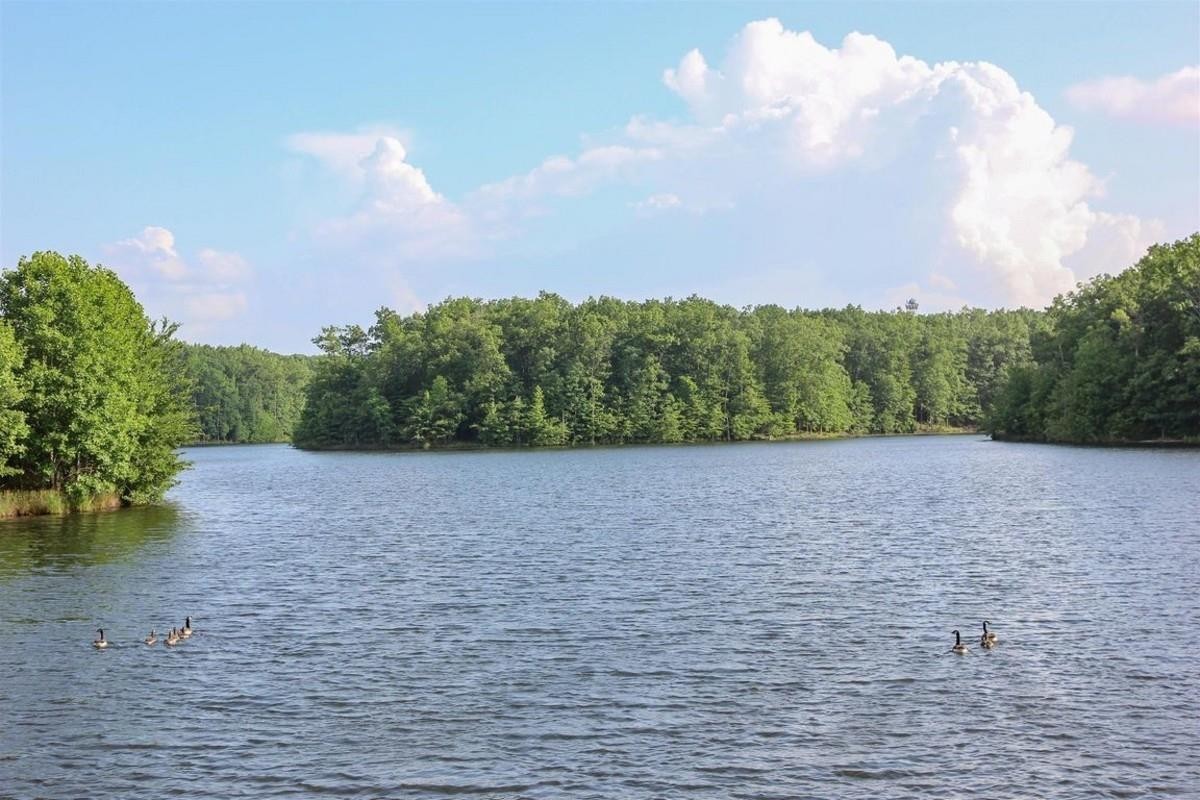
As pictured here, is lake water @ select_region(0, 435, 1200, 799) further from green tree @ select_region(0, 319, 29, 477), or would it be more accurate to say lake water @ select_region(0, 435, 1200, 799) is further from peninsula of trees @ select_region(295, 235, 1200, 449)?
peninsula of trees @ select_region(295, 235, 1200, 449)

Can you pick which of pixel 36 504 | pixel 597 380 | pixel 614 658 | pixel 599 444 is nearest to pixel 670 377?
pixel 597 380

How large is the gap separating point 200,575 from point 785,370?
478 feet

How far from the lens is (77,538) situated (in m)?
47.2

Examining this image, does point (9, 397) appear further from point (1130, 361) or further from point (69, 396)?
point (1130, 361)

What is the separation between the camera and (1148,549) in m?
38.3

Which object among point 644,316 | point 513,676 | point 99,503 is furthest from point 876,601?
point 644,316

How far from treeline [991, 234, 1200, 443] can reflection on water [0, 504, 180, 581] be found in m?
95.9

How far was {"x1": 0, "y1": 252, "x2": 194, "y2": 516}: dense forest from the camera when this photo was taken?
175 feet

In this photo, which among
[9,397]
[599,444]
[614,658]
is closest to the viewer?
[614,658]

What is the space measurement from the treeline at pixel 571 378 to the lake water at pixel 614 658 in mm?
112111

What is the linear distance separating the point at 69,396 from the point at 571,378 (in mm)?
111848

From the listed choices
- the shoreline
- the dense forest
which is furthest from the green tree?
the shoreline

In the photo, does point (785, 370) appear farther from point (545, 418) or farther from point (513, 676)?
point (513, 676)

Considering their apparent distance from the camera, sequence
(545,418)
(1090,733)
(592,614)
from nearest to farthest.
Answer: (1090,733)
(592,614)
(545,418)
